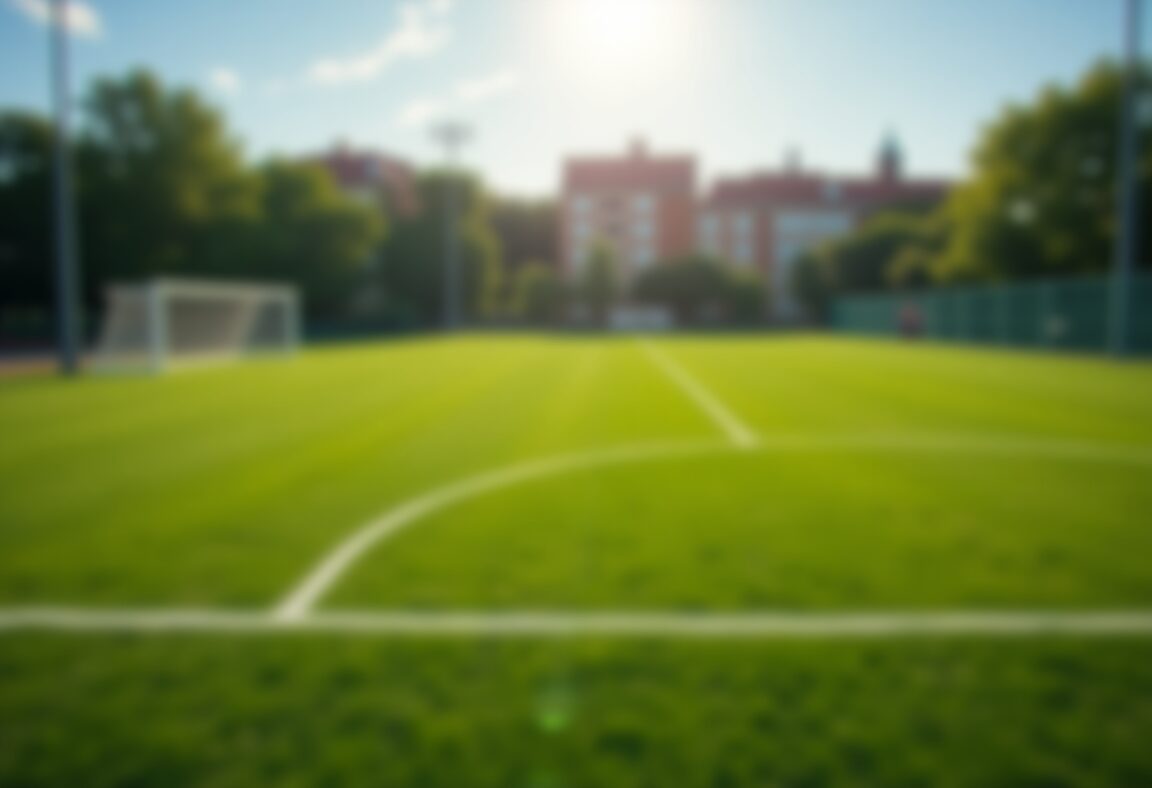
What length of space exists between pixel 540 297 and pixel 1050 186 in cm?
3314

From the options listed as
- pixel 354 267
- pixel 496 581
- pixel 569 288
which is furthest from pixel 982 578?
pixel 569 288

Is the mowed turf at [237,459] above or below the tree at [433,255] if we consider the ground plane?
below

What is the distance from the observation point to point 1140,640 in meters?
2.65

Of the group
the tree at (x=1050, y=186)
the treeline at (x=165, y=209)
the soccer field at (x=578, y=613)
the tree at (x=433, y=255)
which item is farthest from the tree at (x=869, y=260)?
the soccer field at (x=578, y=613)

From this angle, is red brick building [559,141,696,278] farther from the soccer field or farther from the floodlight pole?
the soccer field

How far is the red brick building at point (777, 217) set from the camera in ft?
221

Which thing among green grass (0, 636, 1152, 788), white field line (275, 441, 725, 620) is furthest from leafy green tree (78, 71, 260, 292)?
green grass (0, 636, 1152, 788)

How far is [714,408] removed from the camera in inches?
382

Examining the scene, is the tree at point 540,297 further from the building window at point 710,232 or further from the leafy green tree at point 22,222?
the leafy green tree at point 22,222

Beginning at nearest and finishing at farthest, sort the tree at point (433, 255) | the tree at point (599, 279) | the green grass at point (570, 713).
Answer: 1. the green grass at point (570, 713)
2. the tree at point (433, 255)
3. the tree at point (599, 279)

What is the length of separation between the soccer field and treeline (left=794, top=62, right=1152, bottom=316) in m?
33.7

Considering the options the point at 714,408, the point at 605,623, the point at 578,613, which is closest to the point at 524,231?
the point at 714,408

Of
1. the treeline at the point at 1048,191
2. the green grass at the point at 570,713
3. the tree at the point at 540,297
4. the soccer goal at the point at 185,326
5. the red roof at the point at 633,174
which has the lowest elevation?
the green grass at the point at 570,713

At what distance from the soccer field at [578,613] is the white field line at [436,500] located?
4 cm
